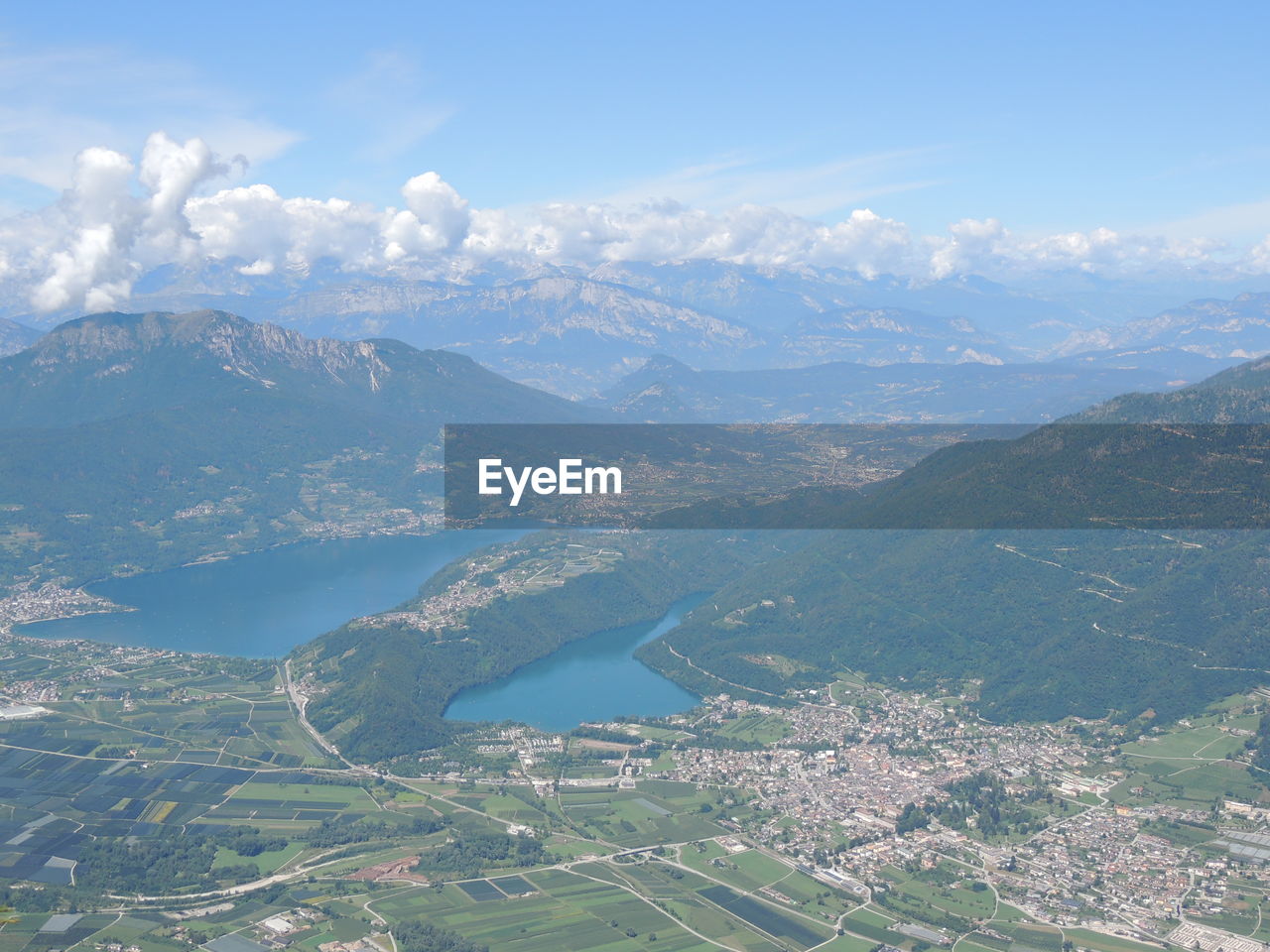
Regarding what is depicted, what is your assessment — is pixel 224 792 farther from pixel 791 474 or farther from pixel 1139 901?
pixel 791 474

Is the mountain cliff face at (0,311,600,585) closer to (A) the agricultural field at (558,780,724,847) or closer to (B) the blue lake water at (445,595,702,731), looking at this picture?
(B) the blue lake water at (445,595,702,731)

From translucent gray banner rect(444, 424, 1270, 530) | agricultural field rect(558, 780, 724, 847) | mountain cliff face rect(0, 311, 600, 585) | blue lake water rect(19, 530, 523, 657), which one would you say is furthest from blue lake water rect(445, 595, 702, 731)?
mountain cliff face rect(0, 311, 600, 585)

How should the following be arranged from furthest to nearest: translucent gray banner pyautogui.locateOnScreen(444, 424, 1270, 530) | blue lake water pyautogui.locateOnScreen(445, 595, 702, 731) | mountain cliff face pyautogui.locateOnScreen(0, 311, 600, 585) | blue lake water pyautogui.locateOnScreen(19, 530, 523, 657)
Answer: mountain cliff face pyautogui.locateOnScreen(0, 311, 600, 585)
blue lake water pyautogui.locateOnScreen(19, 530, 523, 657)
translucent gray banner pyautogui.locateOnScreen(444, 424, 1270, 530)
blue lake water pyautogui.locateOnScreen(445, 595, 702, 731)

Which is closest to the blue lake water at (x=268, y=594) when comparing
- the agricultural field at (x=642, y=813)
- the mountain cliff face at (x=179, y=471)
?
the mountain cliff face at (x=179, y=471)

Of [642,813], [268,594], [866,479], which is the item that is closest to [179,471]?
[268,594]

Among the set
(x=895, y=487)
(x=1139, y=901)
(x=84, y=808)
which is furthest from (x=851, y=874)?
(x=895, y=487)

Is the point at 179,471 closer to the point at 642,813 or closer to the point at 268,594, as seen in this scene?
the point at 268,594

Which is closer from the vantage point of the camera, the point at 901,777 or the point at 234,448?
the point at 901,777
